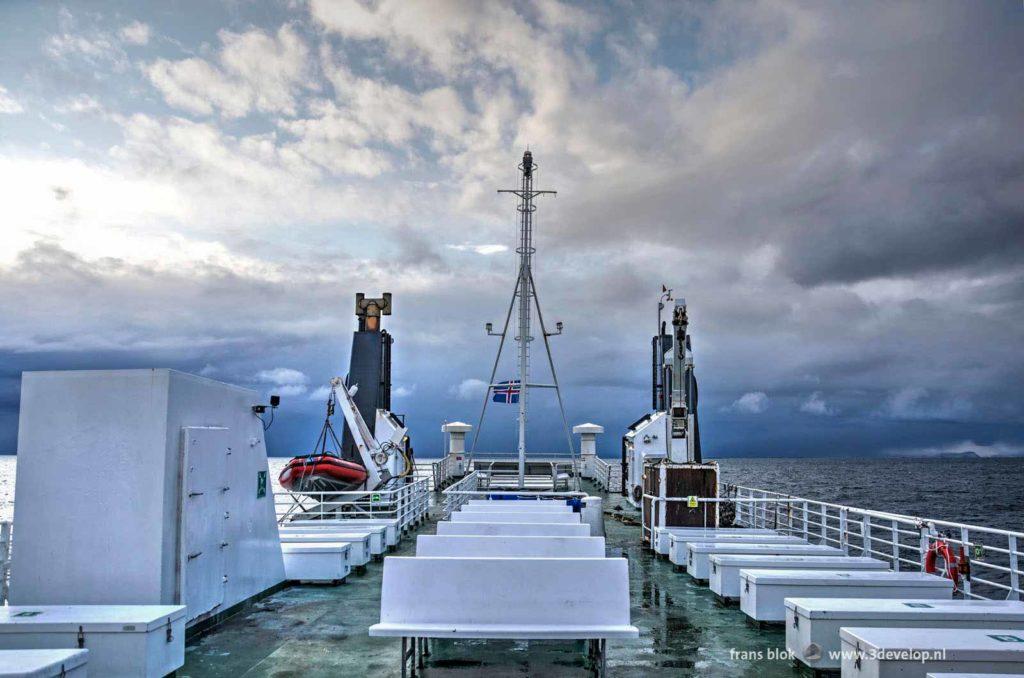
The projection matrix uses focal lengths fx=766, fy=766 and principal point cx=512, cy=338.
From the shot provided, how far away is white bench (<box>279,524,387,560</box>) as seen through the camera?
12.5m

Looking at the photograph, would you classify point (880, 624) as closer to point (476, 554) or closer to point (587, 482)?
point (476, 554)

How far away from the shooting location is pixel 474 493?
15711mm

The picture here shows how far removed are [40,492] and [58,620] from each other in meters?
1.53

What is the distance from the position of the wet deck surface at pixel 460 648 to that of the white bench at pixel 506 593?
0.19 metres

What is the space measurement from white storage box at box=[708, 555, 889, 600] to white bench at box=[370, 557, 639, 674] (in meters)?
3.67

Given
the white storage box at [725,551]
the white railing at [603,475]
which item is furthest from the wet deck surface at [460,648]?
the white railing at [603,475]

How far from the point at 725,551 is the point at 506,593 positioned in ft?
19.0

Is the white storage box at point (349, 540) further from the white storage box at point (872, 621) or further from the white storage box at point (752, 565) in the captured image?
the white storage box at point (872, 621)

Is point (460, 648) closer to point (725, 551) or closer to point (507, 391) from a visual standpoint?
point (725, 551)

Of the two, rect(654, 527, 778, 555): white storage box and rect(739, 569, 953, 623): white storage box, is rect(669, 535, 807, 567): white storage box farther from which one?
rect(739, 569, 953, 623): white storage box

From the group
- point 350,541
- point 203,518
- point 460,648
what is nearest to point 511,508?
point 350,541

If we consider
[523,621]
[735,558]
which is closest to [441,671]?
[523,621]

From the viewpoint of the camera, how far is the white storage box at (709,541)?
12.2 metres

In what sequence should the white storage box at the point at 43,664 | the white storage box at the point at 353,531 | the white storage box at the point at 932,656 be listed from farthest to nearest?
the white storage box at the point at 353,531 → the white storage box at the point at 932,656 → the white storage box at the point at 43,664
